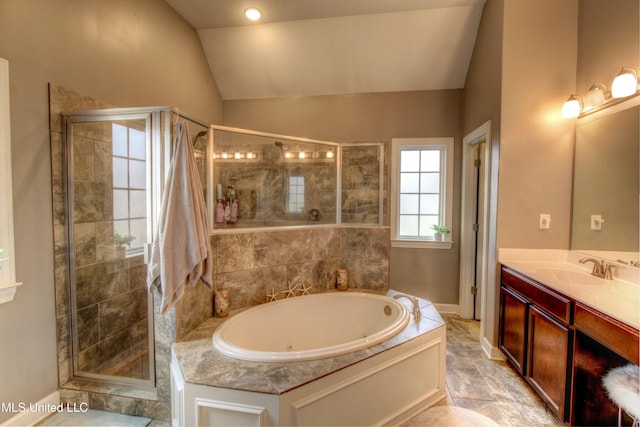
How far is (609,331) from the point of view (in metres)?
1.35

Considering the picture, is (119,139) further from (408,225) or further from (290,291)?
(408,225)

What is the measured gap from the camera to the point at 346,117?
3.50 metres

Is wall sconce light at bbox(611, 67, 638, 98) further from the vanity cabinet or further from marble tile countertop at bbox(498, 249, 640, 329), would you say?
the vanity cabinet

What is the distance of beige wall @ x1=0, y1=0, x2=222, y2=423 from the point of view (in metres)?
1.58

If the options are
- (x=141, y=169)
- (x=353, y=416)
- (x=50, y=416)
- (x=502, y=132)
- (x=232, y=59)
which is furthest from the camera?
(x=232, y=59)

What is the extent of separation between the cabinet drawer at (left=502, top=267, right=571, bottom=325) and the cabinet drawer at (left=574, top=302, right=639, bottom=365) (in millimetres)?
76

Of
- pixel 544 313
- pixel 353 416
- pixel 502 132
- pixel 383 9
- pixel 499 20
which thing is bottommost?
pixel 353 416

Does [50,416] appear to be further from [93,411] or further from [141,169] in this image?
[141,169]

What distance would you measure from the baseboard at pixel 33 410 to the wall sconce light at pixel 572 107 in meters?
4.01

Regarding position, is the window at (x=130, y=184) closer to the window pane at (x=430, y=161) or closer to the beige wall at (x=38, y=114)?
the beige wall at (x=38, y=114)

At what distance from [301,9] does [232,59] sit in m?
1.01

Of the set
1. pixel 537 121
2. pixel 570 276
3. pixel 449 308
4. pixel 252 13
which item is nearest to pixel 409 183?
pixel 537 121

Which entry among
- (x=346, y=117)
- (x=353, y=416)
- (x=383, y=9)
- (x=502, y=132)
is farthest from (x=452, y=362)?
(x=383, y=9)

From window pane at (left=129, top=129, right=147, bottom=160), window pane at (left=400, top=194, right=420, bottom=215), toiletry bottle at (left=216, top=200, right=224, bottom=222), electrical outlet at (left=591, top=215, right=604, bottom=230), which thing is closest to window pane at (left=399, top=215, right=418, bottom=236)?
window pane at (left=400, top=194, right=420, bottom=215)
